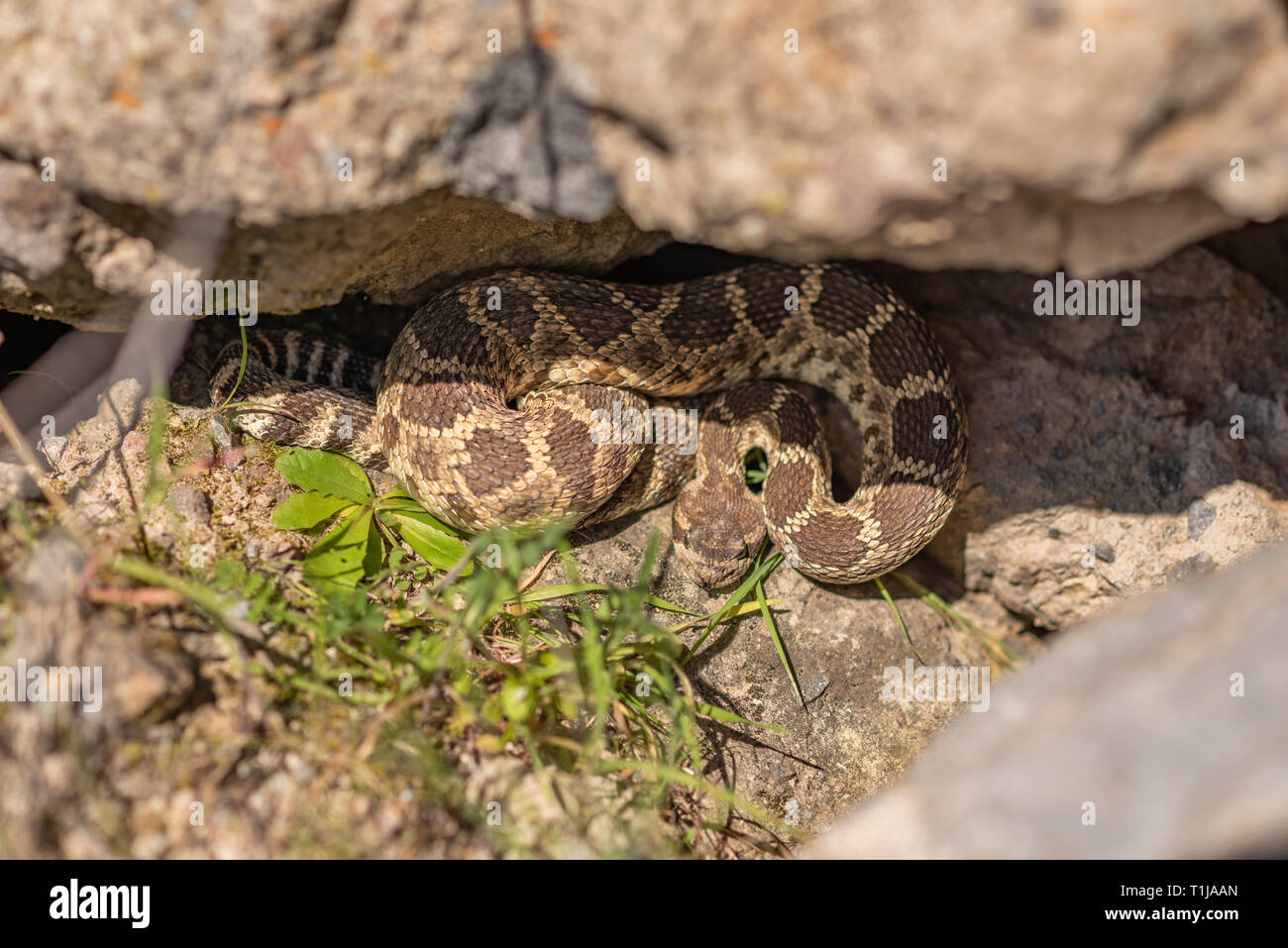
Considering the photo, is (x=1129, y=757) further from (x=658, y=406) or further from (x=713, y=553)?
(x=658, y=406)

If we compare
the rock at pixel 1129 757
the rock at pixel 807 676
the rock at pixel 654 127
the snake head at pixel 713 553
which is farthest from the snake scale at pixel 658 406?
Answer: the rock at pixel 1129 757

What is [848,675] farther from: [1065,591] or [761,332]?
[761,332]

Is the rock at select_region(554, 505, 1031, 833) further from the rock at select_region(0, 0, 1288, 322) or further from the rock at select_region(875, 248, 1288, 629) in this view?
the rock at select_region(0, 0, 1288, 322)

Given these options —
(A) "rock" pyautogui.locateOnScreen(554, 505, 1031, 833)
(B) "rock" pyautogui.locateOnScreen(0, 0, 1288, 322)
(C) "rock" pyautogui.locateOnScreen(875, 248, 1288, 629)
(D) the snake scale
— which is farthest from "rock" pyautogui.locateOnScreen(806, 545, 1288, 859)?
Answer: (C) "rock" pyautogui.locateOnScreen(875, 248, 1288, 629)

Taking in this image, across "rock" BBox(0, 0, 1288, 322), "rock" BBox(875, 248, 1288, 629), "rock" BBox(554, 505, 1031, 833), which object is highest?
"rock" BBox(0, 0, 1288, 322)

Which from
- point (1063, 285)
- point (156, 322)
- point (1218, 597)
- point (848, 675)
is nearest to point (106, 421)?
point (156, 322)

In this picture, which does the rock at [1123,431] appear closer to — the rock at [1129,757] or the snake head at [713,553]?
the snake head at [713,553]

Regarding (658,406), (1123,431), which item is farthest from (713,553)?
Result: (1123,431)
